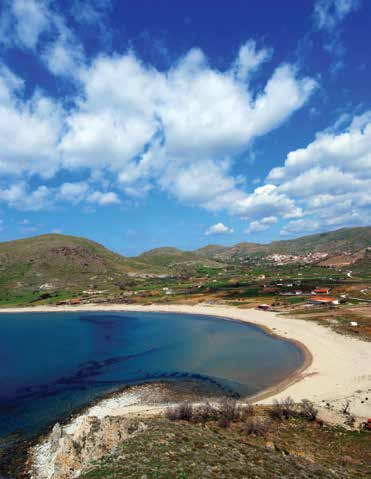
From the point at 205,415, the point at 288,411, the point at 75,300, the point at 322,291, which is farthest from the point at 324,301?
the point at 75,300

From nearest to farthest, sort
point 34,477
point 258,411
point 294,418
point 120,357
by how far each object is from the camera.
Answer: point 34,477 → point 294,418 → point 258,411 → point 120,357

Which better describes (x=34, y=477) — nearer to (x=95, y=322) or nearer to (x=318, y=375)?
(x=318, y=375)

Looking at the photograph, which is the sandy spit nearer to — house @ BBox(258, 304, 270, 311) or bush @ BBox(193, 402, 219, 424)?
bush @ BBox(193, 402, 219, 424)

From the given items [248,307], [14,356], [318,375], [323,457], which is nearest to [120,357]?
[14,356]

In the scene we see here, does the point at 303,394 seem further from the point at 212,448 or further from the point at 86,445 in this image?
the point at 86,445

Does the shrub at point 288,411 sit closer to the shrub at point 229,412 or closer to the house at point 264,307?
the shrub at point 229,412

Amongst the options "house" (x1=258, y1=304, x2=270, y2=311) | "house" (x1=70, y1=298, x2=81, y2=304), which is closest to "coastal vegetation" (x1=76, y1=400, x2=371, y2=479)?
"house" (x1=258, y1=304, x2=270, y2=311)

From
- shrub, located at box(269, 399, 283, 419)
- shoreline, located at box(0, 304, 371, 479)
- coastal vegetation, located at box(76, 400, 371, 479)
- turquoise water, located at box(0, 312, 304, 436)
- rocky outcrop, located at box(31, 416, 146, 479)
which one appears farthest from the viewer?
turquoise water, located at box(0, 312, 304, 436)
